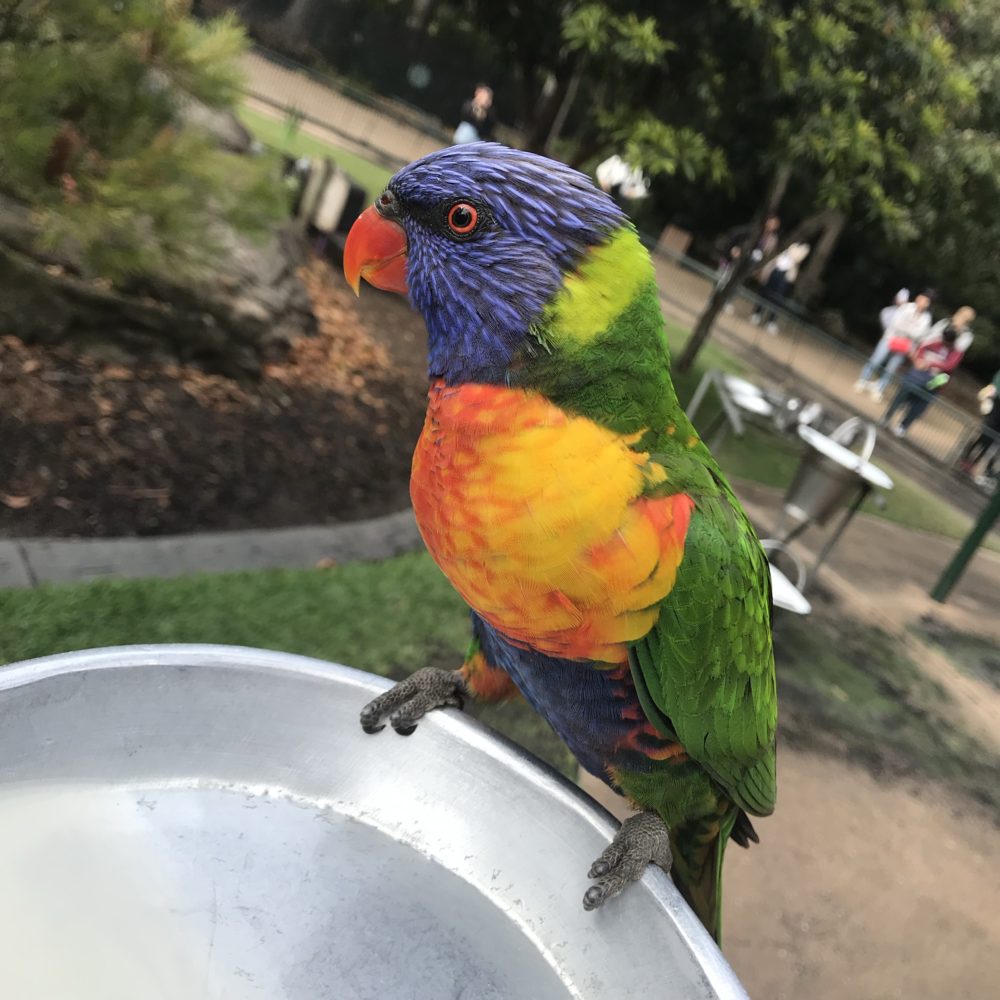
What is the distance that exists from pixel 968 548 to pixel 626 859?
441 cm

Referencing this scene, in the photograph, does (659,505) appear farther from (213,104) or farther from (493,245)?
Answer: (213,104)

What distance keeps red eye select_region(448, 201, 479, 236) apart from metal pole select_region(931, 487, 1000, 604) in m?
4.22

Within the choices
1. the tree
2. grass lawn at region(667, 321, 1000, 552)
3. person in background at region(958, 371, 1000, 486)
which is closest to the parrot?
the tree

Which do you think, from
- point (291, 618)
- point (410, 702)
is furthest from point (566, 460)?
point (291, 618)

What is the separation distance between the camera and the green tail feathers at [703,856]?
4.42ft

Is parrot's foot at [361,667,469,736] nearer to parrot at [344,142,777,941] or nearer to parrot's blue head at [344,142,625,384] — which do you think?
parrot at [344,142,777,941]

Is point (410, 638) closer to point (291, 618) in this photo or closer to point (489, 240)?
point (291, 618)

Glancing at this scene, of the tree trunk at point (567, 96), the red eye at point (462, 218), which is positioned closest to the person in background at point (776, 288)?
the tree trunk at point (567, 96)

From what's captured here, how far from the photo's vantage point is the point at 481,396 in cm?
95

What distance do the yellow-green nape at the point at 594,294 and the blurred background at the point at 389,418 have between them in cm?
166

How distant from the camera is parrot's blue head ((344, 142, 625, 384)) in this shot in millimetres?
933

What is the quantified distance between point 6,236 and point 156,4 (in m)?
1.11

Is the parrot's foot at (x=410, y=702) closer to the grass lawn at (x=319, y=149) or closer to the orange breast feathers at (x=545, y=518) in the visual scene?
the orange breast feathers at (x=545, y=518)

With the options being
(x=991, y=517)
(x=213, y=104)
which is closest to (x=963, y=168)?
(x=991, y=517)
